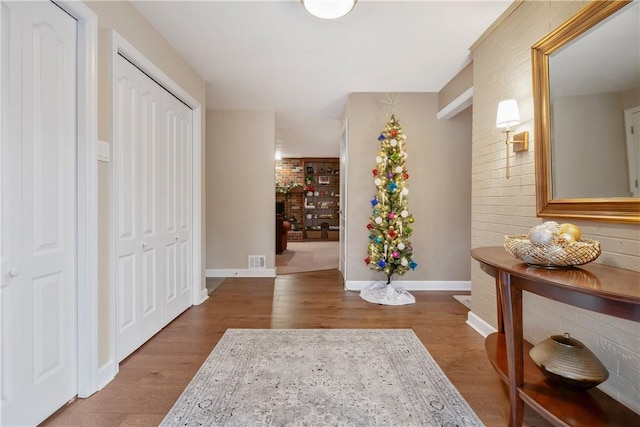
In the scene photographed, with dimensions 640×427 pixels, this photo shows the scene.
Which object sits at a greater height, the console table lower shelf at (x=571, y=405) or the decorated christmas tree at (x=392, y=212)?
the decorated christmas tree at (x=392, y=212)

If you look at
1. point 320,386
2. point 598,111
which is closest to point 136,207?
point 320,386

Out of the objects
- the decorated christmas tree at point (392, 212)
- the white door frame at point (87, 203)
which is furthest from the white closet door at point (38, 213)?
the decorated christmas tree at point (392, 212)

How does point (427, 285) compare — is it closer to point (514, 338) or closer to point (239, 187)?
point (514, 338)

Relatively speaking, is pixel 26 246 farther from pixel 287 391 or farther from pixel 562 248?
pixel 562 248

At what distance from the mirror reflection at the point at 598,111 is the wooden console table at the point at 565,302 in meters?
0.44

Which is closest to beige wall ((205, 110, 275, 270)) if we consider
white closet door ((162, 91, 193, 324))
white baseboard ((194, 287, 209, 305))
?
white baseboard ((194, 287, 209, 305))

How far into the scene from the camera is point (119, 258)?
6.54ft

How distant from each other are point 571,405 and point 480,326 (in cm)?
133

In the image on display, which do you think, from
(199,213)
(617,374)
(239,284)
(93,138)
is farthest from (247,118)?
(617,374)

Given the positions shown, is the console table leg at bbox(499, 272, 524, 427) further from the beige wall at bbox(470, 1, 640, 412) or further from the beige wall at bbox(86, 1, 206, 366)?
the beige wall at bbox(86, 1, 206, 366)

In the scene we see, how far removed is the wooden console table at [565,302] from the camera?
3.18 ft

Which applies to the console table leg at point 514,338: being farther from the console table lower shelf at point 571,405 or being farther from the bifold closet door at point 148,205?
the bifold closet door at point 148,205

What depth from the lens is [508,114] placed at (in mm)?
1991

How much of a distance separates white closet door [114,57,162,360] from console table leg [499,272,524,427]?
233 centimetres
